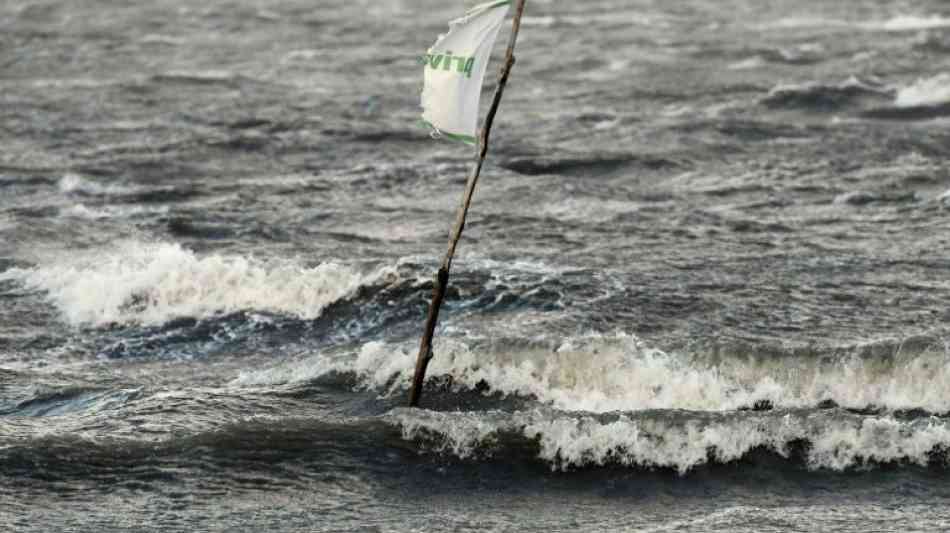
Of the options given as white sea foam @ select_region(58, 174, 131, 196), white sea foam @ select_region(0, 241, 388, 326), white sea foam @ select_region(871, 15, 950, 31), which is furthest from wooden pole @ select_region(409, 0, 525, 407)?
white sea foam @ select_region(871, 15, 950, 31)

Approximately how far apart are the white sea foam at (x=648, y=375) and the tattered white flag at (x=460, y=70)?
301 centimetres

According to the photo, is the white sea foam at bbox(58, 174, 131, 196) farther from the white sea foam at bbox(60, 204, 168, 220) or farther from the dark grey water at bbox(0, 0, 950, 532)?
the white sea foam at bbox(60, 204, 168, 220)

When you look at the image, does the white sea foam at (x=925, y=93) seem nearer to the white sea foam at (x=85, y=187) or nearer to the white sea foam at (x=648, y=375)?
the white sea foam at (x=85, y=187)

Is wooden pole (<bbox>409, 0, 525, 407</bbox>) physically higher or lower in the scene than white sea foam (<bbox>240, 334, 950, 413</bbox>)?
higher

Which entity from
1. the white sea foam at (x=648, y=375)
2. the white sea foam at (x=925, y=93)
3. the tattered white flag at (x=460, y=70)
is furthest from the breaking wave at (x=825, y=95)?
the tattered white flag at (x=460, y=70)

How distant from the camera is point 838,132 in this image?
23.9 meters

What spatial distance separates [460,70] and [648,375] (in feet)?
11.8

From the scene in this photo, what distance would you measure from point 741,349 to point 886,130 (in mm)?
10797

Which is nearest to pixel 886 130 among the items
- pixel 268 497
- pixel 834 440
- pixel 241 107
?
pixel 241 107

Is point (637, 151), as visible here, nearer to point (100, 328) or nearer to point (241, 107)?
point (241, 107)

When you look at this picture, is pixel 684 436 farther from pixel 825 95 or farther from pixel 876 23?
pixel 876 23

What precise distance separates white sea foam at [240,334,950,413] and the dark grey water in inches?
1.1

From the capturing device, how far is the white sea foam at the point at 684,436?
1209 centimetres

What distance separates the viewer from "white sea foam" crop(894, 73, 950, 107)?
2564 cm
